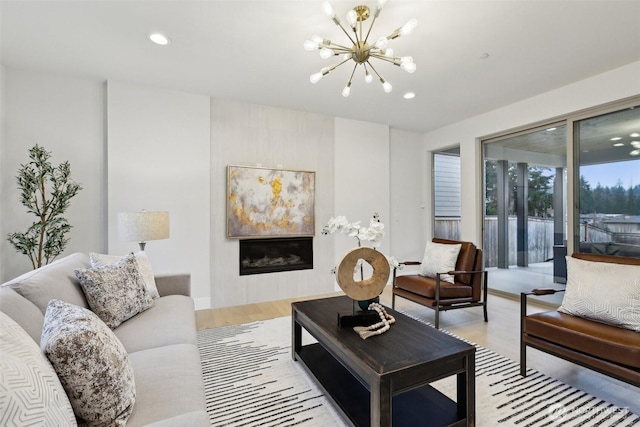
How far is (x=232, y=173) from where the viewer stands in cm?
402

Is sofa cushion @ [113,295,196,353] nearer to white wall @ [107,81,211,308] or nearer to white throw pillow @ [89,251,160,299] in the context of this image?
white throw pillow @ [89,251,160,299]

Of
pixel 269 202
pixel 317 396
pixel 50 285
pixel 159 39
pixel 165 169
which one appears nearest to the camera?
pixel 50 285

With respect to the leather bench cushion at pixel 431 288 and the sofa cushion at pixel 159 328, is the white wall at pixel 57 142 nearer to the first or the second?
the sofa cushion at pixel 159 328

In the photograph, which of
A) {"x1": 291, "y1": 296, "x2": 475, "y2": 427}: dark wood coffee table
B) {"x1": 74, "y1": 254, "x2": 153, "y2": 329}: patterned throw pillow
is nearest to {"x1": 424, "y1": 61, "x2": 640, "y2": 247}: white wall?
{"x1": 291, "y1": 296, "x2": 475, "y2": 427}: dark wood coffee table

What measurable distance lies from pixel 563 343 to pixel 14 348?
2.80 metres

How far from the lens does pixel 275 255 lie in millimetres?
4355

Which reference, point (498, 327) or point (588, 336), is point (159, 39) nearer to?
point (588, 336)

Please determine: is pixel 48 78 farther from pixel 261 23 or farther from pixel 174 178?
pixel 261 23

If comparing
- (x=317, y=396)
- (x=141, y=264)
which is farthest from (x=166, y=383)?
(x=141, y=264)

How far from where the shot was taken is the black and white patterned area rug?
5.74ft

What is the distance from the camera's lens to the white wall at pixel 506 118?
3178 mm

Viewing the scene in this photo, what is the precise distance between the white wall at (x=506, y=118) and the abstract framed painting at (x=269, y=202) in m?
2.56

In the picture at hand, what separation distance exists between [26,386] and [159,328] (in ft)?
4.06

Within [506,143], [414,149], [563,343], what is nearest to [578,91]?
[506,143]
